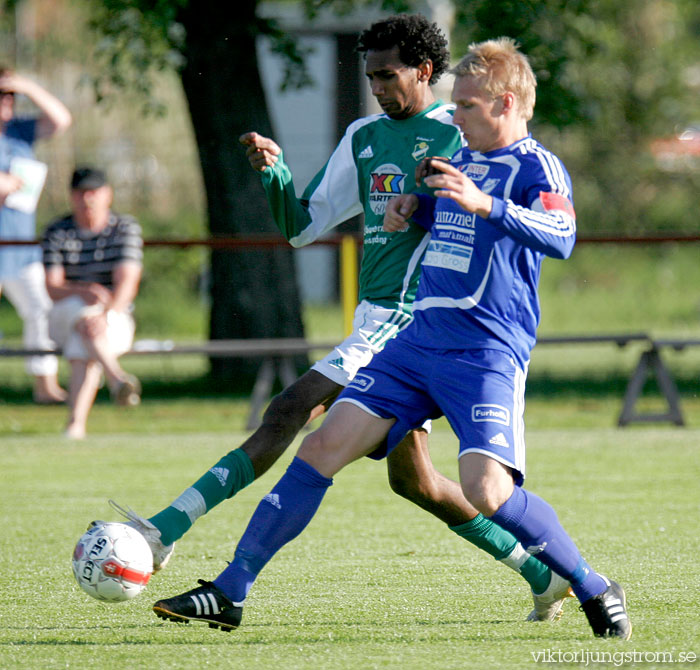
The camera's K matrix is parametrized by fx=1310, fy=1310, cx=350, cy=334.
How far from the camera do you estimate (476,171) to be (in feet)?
13.6

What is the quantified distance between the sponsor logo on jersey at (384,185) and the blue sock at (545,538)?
1235 millimetres

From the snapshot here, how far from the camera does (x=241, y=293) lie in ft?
39.3

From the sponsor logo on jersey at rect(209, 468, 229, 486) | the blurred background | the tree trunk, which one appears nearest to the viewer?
the sponsor logo on jersey at rect(209, 468, 229, 486)

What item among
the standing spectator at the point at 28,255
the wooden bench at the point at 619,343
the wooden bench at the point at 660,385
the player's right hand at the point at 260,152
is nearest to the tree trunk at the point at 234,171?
the standing spectator at the point at 28,255

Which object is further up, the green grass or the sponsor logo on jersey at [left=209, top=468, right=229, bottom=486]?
the sponsor logo on jersey at [left=209, top=468, right=229, bottom=486]

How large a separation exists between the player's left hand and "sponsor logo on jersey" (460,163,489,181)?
332 mm

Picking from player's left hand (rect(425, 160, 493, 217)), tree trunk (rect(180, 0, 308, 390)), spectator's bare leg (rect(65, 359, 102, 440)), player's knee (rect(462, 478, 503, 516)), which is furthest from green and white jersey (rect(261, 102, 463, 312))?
tree trunk (rect(180, 0, 308, 390))

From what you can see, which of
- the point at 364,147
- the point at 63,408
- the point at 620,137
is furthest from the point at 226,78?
the point at 620,137

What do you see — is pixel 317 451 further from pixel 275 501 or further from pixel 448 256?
pixel 448 256

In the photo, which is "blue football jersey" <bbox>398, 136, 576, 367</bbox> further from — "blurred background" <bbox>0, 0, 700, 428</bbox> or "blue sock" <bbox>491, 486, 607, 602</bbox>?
"blurred background" <bbox>0, 0, 700, 428</bbox>

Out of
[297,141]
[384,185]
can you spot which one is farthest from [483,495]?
[297,141]

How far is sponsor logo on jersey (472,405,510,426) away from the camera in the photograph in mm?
3963

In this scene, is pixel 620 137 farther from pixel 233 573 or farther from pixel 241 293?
pixel 233 573

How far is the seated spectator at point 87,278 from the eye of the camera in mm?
9359
